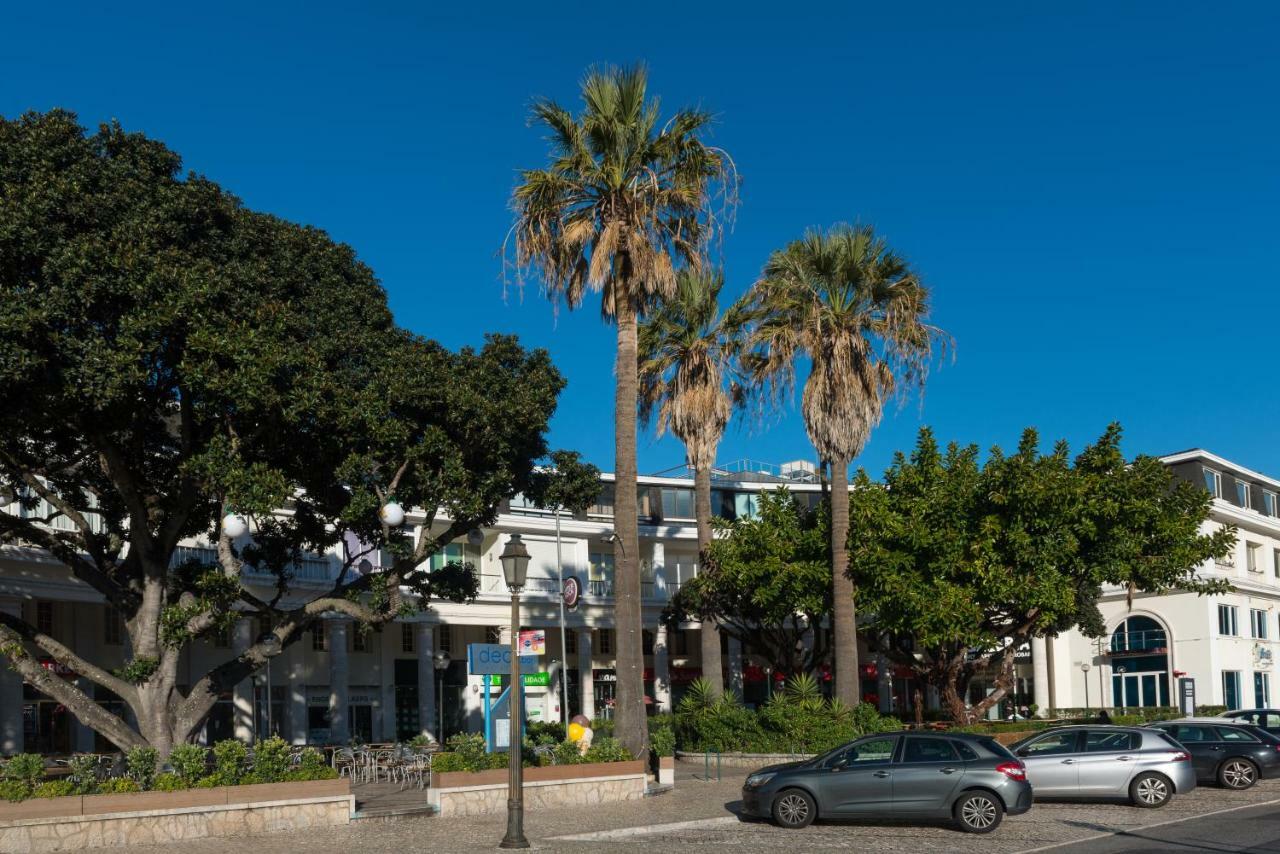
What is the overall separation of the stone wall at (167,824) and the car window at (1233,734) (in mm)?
16503

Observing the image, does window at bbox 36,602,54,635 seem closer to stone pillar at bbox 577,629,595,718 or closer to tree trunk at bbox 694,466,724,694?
tree trunk at bbox 694,466,724,694

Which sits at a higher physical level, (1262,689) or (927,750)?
(927,750)

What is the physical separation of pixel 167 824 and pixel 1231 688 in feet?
167

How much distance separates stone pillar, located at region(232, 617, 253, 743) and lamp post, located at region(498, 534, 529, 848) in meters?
22.7

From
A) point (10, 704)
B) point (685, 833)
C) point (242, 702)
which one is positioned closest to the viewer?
point (685, 833)

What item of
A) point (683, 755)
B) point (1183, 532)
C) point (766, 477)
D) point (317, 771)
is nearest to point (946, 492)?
point (1183, 532)

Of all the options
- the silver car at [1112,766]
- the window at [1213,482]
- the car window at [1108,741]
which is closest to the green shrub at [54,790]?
the silver car at [1112,766]

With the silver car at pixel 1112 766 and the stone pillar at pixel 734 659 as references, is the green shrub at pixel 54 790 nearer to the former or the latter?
the silver car at pixel 1112 766

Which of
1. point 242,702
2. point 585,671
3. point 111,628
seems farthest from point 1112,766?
point 585,671

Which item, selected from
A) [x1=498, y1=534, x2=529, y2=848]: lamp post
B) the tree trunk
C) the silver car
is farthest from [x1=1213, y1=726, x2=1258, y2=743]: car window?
the tree trunk

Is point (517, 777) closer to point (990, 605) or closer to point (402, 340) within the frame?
point (402, 340)

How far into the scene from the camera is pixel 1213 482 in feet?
197

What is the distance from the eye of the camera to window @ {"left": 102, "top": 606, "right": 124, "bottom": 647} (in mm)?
39062

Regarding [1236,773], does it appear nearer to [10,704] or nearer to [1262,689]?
[10,704]
